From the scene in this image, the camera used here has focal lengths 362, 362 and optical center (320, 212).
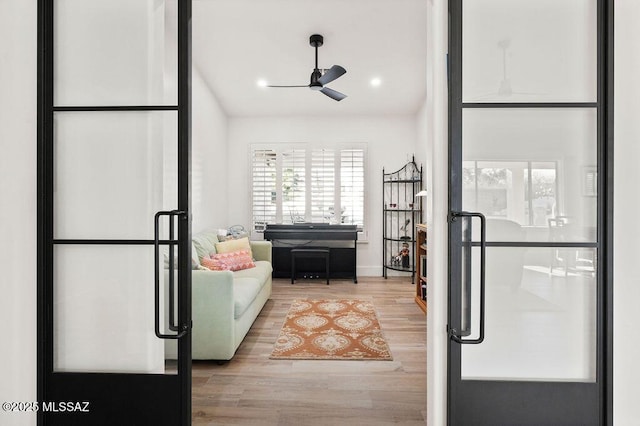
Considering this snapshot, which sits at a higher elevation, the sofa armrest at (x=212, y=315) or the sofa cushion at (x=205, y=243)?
the sofa cushion at (x=205, y=243)

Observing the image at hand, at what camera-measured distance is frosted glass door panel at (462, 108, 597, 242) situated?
1431 mm

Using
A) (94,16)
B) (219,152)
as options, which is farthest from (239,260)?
(94,16)

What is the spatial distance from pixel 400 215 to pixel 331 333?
118 inches

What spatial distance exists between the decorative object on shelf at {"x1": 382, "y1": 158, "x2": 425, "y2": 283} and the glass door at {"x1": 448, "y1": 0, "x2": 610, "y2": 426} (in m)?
4.09

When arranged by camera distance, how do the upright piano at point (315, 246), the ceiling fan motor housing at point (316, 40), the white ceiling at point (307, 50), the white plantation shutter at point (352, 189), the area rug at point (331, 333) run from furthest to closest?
the white plantation shutter at point (352, 189), the upright piano at point (315, 246), the ceiling fan motor housing at point (316, 40), the white ceiling at point (307, 50), the area rug at point (331, 333)

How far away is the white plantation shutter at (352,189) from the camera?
19.0 ft

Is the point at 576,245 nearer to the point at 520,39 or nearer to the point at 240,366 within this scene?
the point at 520,39

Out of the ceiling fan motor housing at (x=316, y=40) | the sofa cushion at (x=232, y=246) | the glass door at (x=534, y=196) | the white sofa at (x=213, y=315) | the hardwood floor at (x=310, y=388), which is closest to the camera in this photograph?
the glass door at (x=534, y=196)

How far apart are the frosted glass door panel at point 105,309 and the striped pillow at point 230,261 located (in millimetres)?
2018

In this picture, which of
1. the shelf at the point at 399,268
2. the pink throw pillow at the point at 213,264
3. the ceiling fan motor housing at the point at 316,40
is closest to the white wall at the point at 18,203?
the pink throw pillow at the point at 213,264

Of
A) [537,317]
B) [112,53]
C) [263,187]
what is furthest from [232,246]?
[537,317]

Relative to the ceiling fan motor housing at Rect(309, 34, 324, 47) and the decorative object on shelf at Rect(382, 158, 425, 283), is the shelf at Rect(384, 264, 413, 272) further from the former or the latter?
the ceiling fan motor housing at Rect(309, 34, 324, 47)

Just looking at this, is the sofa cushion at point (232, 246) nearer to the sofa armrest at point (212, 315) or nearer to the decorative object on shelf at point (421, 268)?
the sofa armrest at point (212, 315)

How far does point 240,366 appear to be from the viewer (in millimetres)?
2576
